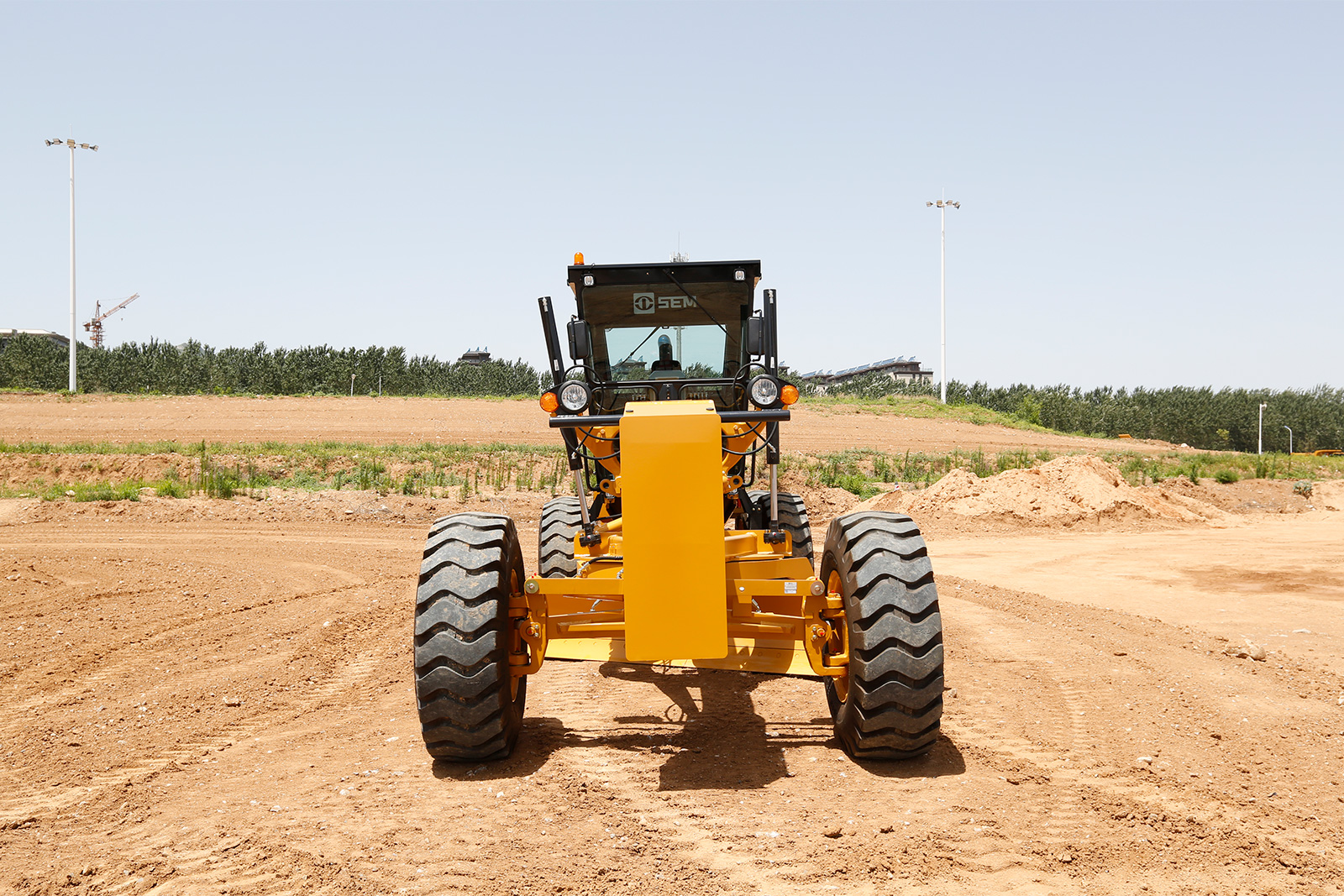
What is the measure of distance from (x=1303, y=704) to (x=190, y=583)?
38.3 feet

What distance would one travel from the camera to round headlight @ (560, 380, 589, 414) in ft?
18.7

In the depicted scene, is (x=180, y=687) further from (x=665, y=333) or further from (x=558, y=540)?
(x=665, y=333)

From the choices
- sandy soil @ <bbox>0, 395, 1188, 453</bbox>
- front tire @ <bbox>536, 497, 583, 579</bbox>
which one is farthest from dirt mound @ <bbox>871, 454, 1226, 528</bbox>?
front tire @ <bbox>536, 497, 583, 579</bbox>

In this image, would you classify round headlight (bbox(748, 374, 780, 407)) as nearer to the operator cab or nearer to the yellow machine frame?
the yellow machine frame

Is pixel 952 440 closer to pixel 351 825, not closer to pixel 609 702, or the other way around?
pixel 609 702

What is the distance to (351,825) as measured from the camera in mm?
4375

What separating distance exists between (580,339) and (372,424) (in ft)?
101

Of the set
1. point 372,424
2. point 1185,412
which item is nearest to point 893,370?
point 1185,412

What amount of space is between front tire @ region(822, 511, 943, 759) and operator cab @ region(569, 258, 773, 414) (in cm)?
209

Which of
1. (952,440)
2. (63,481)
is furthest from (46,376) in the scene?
(952,440)

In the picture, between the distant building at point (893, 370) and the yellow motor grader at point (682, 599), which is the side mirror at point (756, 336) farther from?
the distant building at point (893, 370)

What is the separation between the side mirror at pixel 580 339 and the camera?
22.2 feet

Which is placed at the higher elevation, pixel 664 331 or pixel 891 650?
pixel 664 331

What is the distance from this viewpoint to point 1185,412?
78750mm
